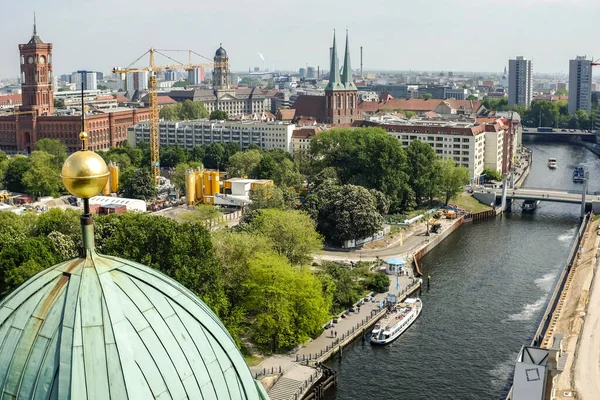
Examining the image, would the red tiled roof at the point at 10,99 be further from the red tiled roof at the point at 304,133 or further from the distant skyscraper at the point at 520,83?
the distant skyscraper at the point at 520,83

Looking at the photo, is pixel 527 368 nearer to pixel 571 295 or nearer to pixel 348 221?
pixel 571 295

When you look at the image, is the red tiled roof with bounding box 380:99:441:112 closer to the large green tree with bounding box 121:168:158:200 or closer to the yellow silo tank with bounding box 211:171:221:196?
the large green tree with bounding box 121:168:158:200

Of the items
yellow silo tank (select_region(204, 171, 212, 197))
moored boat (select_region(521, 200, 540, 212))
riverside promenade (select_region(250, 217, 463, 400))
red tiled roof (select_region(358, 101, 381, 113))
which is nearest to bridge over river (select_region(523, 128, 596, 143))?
red tiled roof (select_region(358, 101, 381, 113))

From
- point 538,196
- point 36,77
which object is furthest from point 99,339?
point 36,77

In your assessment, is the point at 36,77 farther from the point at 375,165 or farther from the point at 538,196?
the point at 538,196

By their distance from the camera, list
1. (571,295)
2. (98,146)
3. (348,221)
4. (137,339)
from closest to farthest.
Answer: (137,339) → (571,295) → (348,221) → (98,146)

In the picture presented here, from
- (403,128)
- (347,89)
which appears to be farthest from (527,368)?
(347,89)
